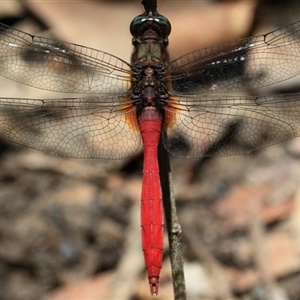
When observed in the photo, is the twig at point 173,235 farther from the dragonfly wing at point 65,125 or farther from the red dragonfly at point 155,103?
the dragonfly wing at point 65,125

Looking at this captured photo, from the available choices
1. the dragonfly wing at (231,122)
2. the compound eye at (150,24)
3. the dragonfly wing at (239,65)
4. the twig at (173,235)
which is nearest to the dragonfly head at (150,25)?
the compound eye at (150,24)

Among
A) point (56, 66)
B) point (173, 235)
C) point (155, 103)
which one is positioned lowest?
point (173, 235)

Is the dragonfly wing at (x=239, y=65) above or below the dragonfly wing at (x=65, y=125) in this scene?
above

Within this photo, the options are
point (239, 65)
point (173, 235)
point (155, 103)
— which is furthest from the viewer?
point (239, 65)

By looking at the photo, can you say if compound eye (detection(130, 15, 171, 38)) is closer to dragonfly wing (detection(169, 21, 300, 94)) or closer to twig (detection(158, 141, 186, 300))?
dragonfly wing (detection(169, 21, 300, 94))

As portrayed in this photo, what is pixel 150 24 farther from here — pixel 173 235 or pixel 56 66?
pixel 173 235

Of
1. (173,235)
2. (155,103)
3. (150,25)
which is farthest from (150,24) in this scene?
(173,235)

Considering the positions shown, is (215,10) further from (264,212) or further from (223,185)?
(264,212)

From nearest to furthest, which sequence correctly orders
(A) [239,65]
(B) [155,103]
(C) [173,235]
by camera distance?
1. (C) [173,235]
2. (B) [155,103]
3. (A) [239,65]
